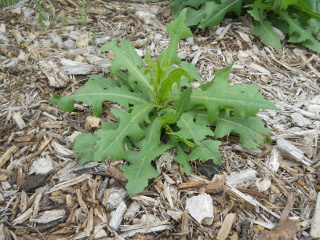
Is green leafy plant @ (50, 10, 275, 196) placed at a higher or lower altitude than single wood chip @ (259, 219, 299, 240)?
higher

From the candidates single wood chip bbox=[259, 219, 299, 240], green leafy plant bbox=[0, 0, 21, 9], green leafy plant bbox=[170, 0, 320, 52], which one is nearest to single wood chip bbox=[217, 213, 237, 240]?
single wood chip bbox=[259, 219, 299, 240]

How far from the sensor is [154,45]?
10.8 feet

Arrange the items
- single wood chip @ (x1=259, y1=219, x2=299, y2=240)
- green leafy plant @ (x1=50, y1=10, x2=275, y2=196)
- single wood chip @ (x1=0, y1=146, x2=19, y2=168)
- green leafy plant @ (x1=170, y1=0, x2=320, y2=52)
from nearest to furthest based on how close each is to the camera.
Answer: single wood chip @ (x1=259, y1=219, x2=299, y2=240), green leafy plant @ (x1=50, y1=10, x2=275, y2=196), single wood chip @ (x1=0, y1=146, x2=19, y2=168), green leafy plant @ (x1=170, y1=0, x2=320, y2=52)

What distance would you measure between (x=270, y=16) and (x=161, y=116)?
1993mm

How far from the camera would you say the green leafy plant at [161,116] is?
7.13ft

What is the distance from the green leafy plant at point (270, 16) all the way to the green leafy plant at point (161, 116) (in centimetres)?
90

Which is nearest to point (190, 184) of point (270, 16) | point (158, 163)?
point (158, 163)

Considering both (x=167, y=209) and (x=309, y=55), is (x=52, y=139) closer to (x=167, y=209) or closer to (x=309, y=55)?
(x=167, y=209)

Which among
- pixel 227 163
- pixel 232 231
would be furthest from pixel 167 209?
pixel 227 163

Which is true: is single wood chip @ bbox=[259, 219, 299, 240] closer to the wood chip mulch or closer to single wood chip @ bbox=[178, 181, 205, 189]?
the wood chip mulch

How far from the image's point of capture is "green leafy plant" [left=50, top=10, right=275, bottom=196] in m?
2.17

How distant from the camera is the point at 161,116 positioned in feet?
8.05

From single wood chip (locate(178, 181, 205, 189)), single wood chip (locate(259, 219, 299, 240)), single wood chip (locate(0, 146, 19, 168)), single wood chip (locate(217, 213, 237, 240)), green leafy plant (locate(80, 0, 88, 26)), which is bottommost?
single wood chip (locate(259, 219, 299, 240))

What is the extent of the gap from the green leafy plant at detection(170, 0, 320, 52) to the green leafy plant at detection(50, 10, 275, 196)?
2.94 ft
